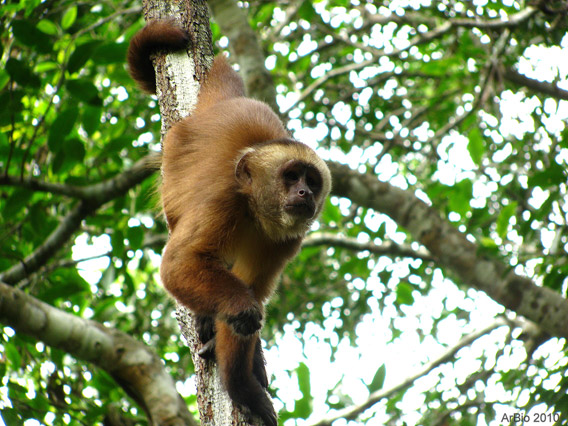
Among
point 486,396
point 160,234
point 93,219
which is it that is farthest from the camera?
point 160,234

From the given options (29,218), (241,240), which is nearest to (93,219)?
(29,218)

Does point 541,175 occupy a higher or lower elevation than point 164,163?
lower

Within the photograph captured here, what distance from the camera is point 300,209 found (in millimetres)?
4469

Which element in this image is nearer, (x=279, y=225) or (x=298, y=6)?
(x=279, y=225)

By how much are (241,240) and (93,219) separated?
2.78m

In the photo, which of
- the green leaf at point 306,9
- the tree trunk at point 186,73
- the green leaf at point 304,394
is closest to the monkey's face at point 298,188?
the tree trunk at point 186,73

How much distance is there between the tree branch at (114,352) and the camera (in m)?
4.77

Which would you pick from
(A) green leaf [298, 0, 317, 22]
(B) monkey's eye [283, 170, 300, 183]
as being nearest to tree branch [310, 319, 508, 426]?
(B) monkey's eye [283, 170, 300, 183]

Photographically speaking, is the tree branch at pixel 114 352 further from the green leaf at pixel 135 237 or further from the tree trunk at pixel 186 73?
the tree trunk at pixel 186 73

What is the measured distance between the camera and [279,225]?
15.0 feet

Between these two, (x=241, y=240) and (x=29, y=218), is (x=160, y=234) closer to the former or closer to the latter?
(x=29, y=218)

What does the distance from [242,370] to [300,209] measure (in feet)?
4.21

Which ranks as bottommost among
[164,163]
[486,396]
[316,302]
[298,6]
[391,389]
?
[486,396]

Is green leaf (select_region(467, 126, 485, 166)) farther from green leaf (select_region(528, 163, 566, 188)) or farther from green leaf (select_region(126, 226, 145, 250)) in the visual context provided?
green leaf (select_region(126, 226, 145, 250))
